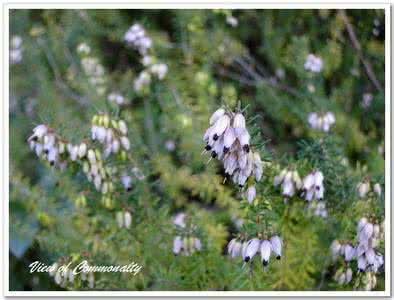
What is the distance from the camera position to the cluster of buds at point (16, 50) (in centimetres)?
515

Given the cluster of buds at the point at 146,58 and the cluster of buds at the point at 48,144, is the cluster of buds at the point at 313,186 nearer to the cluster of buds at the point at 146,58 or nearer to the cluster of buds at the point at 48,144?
the cluster of buds at the point at 48,144

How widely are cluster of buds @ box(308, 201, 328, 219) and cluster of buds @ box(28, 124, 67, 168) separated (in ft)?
4.72

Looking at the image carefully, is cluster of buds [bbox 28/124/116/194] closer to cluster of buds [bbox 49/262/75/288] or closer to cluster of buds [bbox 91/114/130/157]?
cluster of buds [bbox 91/114/130/157]

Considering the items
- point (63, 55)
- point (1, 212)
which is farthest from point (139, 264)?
point (63, 55)

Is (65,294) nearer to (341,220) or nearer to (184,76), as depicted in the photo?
(341,220)

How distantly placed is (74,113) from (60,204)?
3.47 ft

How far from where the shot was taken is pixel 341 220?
10.2 feet

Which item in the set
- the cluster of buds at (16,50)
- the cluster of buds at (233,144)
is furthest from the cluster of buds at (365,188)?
the cluster of buds at (16,50)

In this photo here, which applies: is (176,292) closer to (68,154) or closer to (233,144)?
(68,154)

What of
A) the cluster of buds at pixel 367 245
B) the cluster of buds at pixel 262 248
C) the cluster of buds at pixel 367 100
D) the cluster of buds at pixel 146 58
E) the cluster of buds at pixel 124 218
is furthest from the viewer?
the cluster of buds at pixel 367 100

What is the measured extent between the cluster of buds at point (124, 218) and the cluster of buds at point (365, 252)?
1.22m

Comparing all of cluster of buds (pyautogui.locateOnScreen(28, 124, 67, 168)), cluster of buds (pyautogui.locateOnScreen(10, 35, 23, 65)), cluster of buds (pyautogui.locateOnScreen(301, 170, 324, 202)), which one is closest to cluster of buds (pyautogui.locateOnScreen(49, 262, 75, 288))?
cluster of buds (pyautogui.locateOnScreen(28, 124, 67, 168))

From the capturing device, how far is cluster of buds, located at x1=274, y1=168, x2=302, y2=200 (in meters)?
2.79
